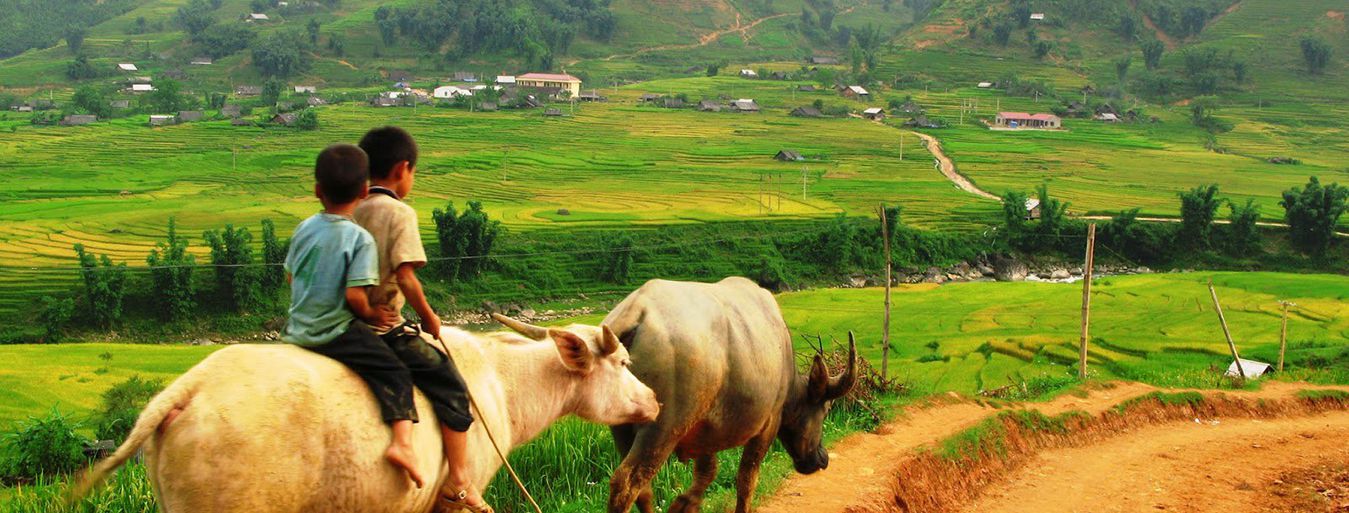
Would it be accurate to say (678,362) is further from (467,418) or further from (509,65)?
(509,65)

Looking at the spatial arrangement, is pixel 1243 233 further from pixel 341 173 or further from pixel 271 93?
pixel 271 93

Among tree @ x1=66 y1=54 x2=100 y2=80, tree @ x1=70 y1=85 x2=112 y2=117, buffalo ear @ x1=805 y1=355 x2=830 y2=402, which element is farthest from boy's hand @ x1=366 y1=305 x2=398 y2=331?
tree @ x1=66 y1=54 x2=100 y2=80

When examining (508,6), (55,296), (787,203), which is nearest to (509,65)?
(508,6)

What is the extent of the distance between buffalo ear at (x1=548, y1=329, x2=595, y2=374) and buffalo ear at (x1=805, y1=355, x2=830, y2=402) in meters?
2.57

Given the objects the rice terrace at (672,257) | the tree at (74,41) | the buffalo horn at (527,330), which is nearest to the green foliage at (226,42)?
the rice terrace at (672,257)

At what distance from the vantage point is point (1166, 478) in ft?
30.5

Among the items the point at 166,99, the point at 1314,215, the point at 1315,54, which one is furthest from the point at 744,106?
the point at 1314,215

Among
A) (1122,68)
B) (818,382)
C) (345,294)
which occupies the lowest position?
(818,382)

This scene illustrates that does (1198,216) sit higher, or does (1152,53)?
(1152,53)

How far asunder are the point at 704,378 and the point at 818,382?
5.03 ft

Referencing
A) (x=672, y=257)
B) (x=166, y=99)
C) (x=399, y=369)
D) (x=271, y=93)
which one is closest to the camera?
(x=399, y=369)

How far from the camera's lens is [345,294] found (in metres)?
4.03

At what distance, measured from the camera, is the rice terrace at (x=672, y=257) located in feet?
14.2

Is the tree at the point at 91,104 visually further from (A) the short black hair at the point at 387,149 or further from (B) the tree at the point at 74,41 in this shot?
(A) the short black hair at the point at 387,149
